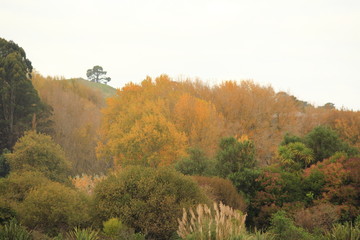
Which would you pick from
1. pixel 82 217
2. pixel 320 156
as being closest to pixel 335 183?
pixel 320 156

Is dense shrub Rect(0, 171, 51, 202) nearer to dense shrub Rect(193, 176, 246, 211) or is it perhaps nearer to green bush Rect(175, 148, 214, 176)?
dense shrub Rect(193, 176, 246, 211)

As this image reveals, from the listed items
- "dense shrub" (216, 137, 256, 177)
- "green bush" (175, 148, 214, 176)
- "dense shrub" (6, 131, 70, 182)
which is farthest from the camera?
"dense shrub" (6, 131, 70, 182)

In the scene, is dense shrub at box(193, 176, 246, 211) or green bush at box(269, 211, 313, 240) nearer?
green bush at box(269, 211, 313, 240)

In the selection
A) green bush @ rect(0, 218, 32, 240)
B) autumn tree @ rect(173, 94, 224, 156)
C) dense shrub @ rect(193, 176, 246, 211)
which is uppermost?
Result: autumn tree @ rect(173, 94, 224, 156)

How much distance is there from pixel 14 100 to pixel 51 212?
90.5 ft

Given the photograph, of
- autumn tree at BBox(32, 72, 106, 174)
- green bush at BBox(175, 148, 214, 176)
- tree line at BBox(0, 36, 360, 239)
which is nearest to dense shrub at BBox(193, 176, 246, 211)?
tree line at BBox(0, 36, 360, 239)

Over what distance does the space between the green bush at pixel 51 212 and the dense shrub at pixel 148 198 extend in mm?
847

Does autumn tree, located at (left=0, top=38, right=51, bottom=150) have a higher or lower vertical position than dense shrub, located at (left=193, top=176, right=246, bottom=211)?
higher

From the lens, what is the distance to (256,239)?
944 cm

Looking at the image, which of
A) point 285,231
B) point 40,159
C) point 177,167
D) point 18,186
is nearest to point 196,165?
point 177,167

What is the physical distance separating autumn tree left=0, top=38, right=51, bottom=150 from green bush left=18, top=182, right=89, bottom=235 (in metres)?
25.0

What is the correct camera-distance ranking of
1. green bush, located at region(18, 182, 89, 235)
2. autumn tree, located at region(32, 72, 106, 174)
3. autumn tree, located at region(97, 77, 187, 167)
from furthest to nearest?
autumn tree, located at region(32, 72, 106, 174), autumn tree, located at region(97, 77, 187, 167), green bush, located at region(18, 182, 89, 235)

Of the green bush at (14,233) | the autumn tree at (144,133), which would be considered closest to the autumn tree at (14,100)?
the autumn tree at (144,133)

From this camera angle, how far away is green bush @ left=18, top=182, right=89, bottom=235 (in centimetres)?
1259
